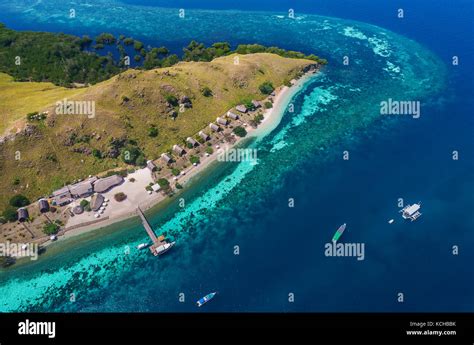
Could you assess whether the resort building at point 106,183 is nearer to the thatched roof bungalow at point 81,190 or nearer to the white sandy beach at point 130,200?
the white sandy beach at point 130,200

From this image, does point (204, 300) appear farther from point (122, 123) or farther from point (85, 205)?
point (122, 123)

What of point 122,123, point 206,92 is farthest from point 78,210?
point 206,92

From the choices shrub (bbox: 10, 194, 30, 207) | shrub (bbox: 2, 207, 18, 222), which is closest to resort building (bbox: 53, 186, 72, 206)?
shrub (bbox: 10, 194, 30, 207)

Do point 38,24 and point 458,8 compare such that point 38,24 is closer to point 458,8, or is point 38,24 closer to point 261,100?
point 261,100

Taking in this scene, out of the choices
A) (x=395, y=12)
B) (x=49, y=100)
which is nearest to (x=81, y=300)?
(x=49, y=100)

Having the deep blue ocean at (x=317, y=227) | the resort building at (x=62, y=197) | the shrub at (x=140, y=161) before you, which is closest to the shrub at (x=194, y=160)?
the deep blue ocean at (x=317, y=227)

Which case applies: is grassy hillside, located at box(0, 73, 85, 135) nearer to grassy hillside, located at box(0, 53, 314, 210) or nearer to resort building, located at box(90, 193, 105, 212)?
grassy hillside, located at box(0, 53, 314, 210)
